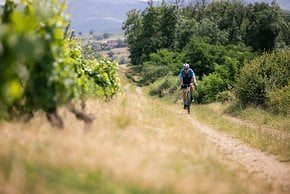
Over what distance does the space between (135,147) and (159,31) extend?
3299 inches

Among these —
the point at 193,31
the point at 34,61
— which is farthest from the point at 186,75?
the point at 193,31

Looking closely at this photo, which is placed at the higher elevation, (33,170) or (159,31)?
(33,170)

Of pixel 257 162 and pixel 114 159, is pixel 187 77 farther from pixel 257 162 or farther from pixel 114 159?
pixel 114 159

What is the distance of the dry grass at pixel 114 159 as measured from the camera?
7355 millimetres

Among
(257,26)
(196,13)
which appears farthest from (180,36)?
(196,13)

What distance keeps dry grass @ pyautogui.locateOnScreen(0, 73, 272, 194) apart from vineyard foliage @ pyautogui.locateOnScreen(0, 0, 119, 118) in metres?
0.54

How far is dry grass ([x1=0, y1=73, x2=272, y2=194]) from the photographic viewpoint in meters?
7.36

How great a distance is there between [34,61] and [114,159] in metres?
2.61

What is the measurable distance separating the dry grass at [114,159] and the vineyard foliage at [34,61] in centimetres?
54

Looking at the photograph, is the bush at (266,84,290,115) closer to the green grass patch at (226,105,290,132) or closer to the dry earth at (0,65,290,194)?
the green grass patch at (226,105,290,132)

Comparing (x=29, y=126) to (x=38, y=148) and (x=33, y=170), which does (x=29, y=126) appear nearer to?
(x=38, y=148)

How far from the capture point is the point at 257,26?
85750 millimetres

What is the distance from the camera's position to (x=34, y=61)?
8891mm

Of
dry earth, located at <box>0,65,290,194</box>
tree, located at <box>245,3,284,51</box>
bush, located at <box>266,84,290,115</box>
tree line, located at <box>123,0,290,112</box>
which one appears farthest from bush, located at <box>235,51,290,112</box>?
tree, located at <box>245,3,284,51</box>
